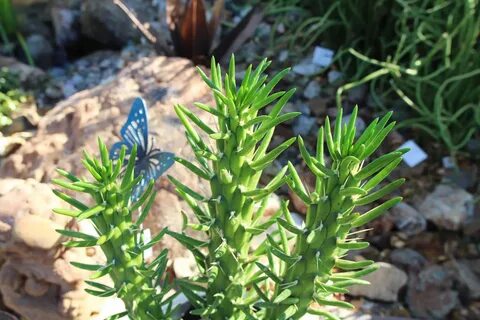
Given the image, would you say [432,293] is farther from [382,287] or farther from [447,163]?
[447,163]

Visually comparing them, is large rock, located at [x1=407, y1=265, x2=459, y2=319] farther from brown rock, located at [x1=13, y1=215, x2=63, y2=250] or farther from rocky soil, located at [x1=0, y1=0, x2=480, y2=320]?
brown rock, located at [x1=13, y1=215, x2=63, y2=250]

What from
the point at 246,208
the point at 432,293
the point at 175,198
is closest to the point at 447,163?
the point at 432,293

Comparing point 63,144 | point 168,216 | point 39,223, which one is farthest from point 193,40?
point 39,223

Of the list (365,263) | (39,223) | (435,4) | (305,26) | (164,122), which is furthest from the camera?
(305,26)

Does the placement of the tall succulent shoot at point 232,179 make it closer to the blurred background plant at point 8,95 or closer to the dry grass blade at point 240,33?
the dry grass blade at point 240,33

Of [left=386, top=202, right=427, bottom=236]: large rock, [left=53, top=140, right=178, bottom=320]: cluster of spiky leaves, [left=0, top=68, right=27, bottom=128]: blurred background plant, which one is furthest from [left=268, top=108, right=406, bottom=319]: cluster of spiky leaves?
[left=0, top=68, right=27, bottom=128]: blurred background plant

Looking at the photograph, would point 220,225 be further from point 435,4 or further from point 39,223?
point 435,4
